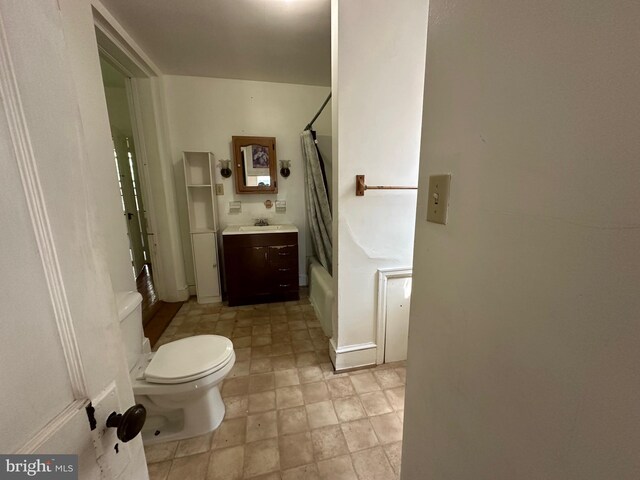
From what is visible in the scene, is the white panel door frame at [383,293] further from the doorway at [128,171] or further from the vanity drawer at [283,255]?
the doorway at [128,171]

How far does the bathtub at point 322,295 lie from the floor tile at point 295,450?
0.88 metres

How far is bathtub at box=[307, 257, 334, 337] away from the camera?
2220 millimetres

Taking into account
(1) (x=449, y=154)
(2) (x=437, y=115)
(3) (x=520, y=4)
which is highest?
(3) (x=520, y=4)

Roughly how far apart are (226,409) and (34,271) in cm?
153

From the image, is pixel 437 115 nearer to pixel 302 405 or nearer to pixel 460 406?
pixel 460 406

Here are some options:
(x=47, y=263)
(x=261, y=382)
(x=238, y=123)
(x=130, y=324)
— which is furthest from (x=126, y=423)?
(x=238, y=123)

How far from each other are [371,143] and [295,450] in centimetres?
176

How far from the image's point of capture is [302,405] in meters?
1.58

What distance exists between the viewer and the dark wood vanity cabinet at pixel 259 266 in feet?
8.89

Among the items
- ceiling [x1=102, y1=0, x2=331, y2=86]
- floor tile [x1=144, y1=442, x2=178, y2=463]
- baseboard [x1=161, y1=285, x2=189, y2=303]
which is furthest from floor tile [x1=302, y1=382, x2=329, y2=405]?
ceiling [x1=102, y1=0, x2=331, y2=86]

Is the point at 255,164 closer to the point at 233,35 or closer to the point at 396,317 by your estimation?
the point at 233,35

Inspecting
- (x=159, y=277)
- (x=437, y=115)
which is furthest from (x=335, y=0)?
(x=159, y=277)

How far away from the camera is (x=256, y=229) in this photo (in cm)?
286

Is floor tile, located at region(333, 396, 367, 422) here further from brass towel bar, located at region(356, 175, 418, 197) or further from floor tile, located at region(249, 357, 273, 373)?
brass towel bar, located at region(356, 175, 418, 197)
